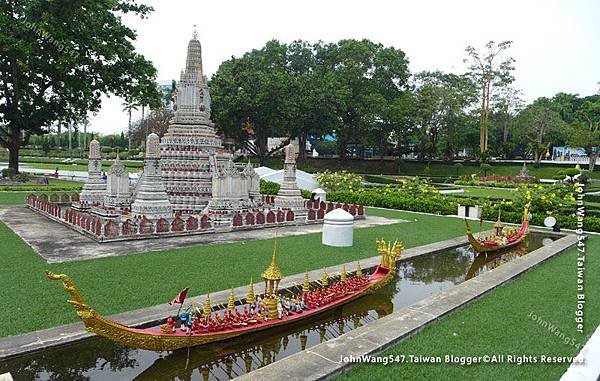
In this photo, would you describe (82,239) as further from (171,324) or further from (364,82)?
(364,82)

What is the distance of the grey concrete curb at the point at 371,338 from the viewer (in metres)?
5.59

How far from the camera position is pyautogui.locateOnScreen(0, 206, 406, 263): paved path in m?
12.2

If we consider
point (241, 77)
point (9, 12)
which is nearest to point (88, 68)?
point (9, 12)

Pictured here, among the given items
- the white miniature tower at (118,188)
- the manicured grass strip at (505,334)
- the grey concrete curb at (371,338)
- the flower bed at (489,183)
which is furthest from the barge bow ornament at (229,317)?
the flower bed at (489,183)

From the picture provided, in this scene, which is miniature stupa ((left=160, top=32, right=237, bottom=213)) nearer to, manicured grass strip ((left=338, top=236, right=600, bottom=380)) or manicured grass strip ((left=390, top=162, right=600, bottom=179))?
manicured grass strip ((left=338, top=236, right=600, bottom=380))

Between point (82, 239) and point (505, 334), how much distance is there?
40.5 ft

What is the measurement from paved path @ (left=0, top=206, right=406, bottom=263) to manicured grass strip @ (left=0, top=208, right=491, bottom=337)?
45 cm

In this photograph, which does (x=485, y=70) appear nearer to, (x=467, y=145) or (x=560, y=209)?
(x=467, y=145)

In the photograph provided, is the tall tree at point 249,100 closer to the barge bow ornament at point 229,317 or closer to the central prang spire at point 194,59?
the central prang spire at point 194,59

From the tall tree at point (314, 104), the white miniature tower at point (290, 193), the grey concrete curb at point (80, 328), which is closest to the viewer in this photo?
the grey concrete curb at point (80, 328)

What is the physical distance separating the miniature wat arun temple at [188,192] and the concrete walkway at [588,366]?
12.2 m

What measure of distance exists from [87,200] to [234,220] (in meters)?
9.05

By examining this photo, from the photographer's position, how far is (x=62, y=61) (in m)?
22.6

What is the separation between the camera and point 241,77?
44719mm
